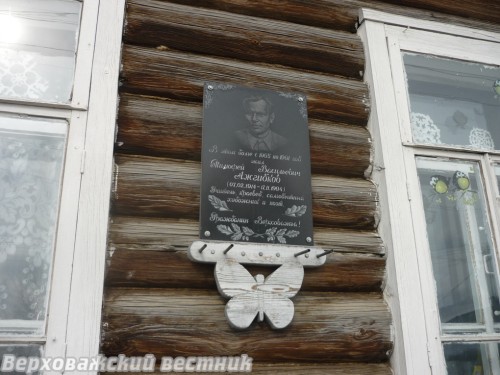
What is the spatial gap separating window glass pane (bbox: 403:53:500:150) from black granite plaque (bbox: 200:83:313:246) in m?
0.72

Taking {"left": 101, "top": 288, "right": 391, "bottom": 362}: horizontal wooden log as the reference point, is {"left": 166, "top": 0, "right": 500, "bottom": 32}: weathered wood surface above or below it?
above

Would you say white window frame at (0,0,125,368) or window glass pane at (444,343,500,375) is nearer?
white window frame at (0,0,125,368)

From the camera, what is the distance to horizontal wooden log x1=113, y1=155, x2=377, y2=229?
211 centimetres

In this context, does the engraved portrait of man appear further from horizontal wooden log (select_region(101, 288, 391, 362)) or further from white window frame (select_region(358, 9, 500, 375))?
horizontal wooden log (select_region(101, 288, 391, 362))

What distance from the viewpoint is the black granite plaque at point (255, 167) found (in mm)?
2178

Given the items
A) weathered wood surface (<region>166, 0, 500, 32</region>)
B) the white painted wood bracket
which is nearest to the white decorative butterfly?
the white painted wood bracket

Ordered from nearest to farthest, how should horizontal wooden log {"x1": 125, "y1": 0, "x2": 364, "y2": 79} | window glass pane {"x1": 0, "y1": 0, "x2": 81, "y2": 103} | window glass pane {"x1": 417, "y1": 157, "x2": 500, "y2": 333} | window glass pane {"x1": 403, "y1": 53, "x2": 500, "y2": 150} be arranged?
window glass pane {"x1": 0, "y1": 0, "x2": 81, "y2": 103}
window glass pane {"x1": 417, "y1": 157, "x2": 500, "y2": 333}
horizontal wooden log {"x1": 125, "y1": 0, "x2": 364, "y2": 79}
window glass pane {"x1": 403, "y1": 53, "x2": 500, "y2": 150}

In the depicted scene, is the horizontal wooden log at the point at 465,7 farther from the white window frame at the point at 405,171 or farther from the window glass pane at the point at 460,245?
the window glass pane at the point at 460,245

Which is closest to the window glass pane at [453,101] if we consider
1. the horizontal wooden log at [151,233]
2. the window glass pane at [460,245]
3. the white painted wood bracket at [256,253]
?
the window glass pane at [460,245]

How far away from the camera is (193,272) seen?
2068 millimetres

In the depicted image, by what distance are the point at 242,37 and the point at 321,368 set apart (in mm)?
1680

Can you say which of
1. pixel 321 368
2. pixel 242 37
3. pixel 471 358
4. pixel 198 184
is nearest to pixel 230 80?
pixel 242 37

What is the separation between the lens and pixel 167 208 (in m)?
2.13

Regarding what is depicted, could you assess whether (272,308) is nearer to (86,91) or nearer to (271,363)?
(271,363)
